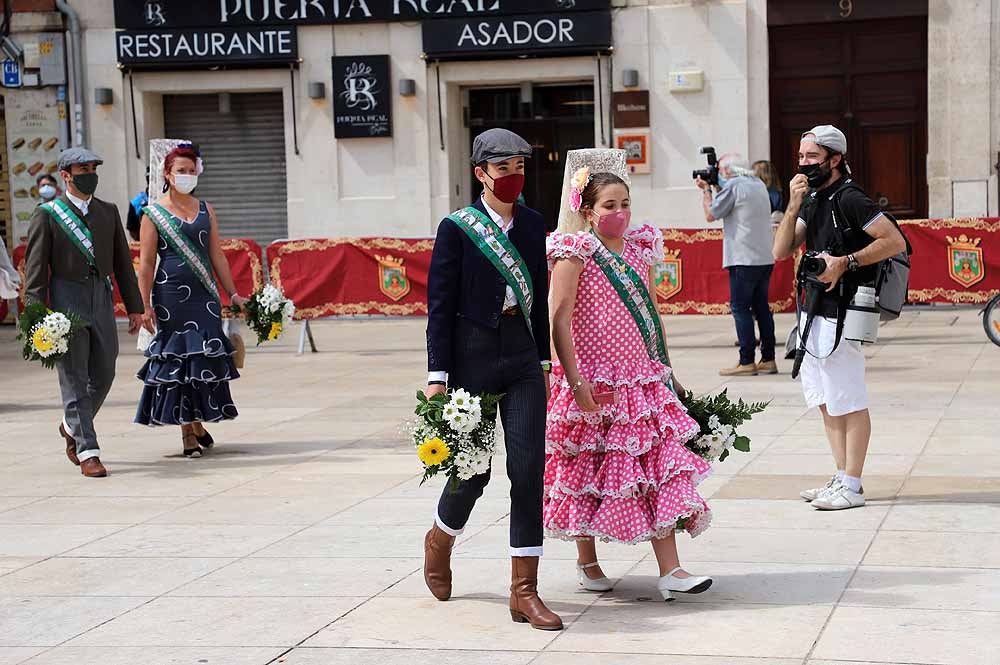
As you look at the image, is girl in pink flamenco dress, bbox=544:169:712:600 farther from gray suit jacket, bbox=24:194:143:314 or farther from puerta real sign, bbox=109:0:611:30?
puerta real sign, bbox=109:0:611:30

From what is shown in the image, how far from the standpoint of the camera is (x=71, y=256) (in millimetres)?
9555

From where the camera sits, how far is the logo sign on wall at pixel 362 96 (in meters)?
21.5

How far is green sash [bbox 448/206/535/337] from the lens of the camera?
5742 mm

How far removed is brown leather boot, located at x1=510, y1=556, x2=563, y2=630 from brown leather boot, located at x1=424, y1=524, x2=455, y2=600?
0.37 metres

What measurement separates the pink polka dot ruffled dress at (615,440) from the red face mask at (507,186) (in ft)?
1.19

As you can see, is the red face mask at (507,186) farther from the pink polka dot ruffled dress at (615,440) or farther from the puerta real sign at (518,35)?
the puerta real sign at (518,35)

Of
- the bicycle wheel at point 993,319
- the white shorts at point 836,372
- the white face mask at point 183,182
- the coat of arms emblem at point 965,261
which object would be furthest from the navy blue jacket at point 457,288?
the coat of arms emblem at point 965,261

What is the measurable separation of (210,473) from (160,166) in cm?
217

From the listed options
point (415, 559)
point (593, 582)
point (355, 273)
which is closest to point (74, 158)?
point (415, 559)

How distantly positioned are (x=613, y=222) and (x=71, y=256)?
183 inches

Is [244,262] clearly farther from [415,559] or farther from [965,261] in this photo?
[415,559]

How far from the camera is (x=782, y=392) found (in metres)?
11.9

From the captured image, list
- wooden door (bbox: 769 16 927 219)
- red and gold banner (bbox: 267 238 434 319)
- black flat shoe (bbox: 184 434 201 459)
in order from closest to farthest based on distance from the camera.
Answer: black flat shoe (bbox: 184 434 201 459)
red and gold banner (bbox: 267 238 434 319)
wooden door (bbox: 769 16 927 219)

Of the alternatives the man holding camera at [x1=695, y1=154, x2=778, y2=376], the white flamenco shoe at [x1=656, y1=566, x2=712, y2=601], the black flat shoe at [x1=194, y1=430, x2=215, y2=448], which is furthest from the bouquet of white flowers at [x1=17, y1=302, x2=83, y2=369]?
the man holding camera at [x1=695, y1=154, x2=778, y2=376]
